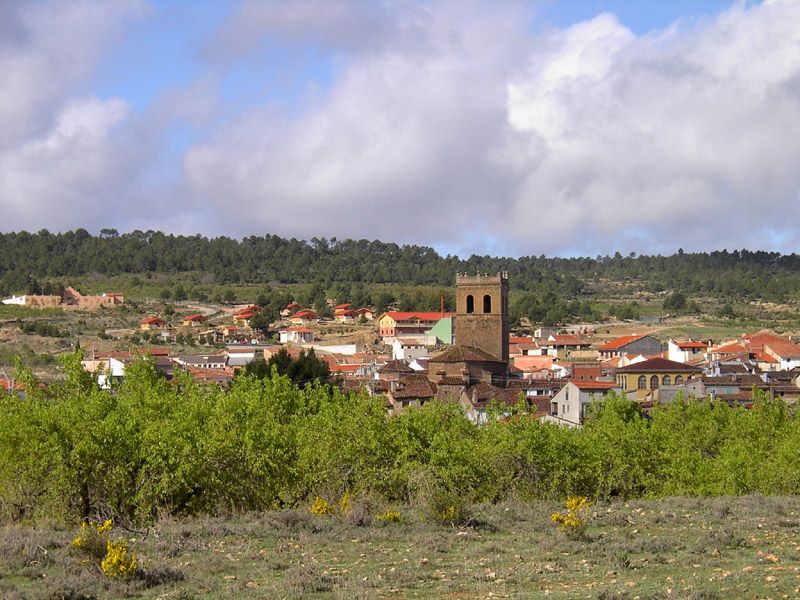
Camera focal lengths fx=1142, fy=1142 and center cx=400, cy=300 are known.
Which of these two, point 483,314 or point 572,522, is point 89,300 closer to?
point 483,314

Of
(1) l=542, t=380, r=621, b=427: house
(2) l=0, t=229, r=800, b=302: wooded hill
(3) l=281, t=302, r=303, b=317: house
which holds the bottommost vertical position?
(1) l=542, t=380, r=621, b=427: house

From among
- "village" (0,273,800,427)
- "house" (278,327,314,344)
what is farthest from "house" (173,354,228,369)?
"house" (278,327,314,344)

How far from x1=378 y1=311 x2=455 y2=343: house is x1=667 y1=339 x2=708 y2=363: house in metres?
25.3

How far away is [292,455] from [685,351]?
75367 millimetres

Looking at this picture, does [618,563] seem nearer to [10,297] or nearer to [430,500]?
[430,500]

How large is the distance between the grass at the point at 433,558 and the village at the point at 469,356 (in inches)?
536

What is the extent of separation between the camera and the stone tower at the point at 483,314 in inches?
3014

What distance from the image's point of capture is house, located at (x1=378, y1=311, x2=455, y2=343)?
11725cm

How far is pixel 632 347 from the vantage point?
94750 mm

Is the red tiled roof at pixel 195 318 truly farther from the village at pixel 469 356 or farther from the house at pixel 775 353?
the house at pixel 775 353

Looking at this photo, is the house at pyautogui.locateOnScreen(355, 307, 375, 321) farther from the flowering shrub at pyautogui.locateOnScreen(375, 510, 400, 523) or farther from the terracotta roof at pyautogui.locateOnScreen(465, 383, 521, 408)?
the flowering shrub at pyautogui.locateOnScreen(375, 510, 400, 523)

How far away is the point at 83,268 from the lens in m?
174

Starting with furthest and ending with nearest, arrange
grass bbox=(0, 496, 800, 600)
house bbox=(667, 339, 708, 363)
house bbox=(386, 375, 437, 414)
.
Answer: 1. house bbox=(667, 339, 708, 363)
2. house bbox=(386, 375, 437, 414)
3. grass bbox=(0, 496, 800, 600)

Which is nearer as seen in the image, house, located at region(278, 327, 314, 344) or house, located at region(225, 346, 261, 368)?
house, located at region(225, 346, 261, 368)
